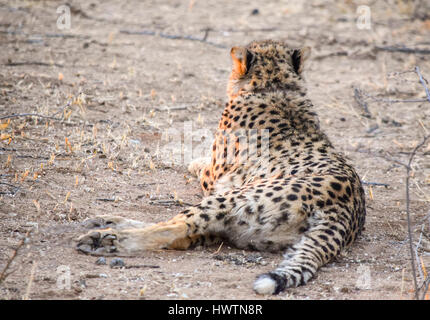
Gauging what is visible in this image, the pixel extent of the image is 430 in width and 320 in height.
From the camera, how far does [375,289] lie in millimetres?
3348

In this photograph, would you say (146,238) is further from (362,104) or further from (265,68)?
(362,104)

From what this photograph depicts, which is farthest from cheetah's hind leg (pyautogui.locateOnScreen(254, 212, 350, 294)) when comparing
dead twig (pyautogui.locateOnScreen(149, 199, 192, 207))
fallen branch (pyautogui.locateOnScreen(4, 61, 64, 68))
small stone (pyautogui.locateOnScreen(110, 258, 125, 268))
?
fallen branch (pyautogui.locateOnScreen(4, 61, 64, 68))

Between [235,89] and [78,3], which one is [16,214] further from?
[78,3]

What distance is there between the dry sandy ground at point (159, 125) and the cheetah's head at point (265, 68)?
0.80m

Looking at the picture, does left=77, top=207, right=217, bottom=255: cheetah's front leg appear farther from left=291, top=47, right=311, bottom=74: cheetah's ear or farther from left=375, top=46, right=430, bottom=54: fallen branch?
left=375, top=46, right=430, bottom=54: fallen branch

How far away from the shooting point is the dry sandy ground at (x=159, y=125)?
3.38 meters

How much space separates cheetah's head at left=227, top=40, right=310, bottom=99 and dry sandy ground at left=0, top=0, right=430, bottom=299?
0.80 metres

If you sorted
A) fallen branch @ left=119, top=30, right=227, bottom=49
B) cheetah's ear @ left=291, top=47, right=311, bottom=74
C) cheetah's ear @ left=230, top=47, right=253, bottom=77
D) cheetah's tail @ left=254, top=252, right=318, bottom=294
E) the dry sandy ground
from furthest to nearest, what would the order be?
fallen branch @ left=119, top=30, right=227, bottom=49
cheetah's ear @ left=291, top=47, right=311, bottom=74
cheetah's ear @ left=230, top=47, right=253, bottom=77
the dry sandy ground
cheetah's tail @ left=254, top=252, right=318, bottom=294

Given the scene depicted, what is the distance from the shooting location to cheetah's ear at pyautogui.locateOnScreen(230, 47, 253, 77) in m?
4.68

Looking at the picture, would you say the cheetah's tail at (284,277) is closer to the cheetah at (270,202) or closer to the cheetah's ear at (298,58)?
the cheetah at (270,202)

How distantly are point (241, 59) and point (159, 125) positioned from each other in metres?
1.60

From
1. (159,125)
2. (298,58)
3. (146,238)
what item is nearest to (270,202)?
(146,238)

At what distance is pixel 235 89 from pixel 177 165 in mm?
900
